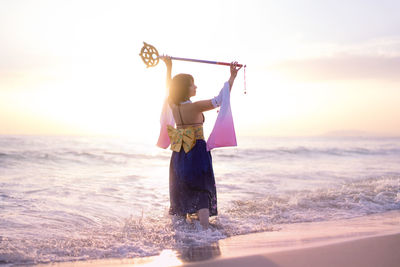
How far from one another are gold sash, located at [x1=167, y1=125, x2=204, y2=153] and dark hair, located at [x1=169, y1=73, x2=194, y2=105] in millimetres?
349

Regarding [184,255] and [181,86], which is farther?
[181,86]

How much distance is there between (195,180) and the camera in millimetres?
4719

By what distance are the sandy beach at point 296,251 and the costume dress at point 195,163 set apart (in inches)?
26.2

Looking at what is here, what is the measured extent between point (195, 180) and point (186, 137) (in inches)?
20.3

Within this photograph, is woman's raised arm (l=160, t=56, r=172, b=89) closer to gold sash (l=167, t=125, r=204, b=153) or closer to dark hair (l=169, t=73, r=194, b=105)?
dark hair (l=169, t=73, r=194, b=105)

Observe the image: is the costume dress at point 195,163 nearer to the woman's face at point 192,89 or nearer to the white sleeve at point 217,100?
the white sleeve at point 217,100

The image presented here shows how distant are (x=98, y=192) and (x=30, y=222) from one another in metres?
2.58

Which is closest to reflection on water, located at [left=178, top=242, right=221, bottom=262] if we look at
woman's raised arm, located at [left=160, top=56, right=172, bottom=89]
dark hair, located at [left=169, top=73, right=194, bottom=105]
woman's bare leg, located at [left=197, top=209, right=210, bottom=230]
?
woman's bare leg, located at [left=197, top=209, right=210, bottom=230]

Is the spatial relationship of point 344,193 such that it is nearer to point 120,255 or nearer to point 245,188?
point 245,188

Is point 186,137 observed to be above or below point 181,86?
below

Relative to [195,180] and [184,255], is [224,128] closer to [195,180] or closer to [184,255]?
[195,180]

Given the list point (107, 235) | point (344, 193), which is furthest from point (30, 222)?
point (344, 193)

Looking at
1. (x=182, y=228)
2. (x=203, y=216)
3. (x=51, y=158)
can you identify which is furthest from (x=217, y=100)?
(x=51, y=158)

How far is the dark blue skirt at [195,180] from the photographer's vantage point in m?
4.71
